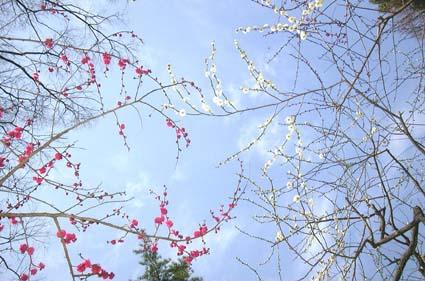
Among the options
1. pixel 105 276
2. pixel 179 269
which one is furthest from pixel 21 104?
Result: pixel 179 269

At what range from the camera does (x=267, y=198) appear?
346cm

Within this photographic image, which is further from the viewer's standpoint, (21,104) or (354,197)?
(21,104)

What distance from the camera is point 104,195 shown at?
13.0 ft

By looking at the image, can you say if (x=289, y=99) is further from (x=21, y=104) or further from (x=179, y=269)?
(x=179, y=269)

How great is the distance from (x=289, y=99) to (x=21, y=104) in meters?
4.71

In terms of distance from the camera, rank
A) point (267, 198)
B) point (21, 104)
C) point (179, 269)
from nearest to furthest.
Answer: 1. point (267, 198)
2. point (21, 104)
3. point (179, 269)

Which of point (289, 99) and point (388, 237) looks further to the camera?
point (289, 99)

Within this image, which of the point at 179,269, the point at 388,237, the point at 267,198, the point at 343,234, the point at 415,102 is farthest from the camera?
the point at 179,269

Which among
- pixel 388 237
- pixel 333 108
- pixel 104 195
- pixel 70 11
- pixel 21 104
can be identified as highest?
pixel 70 11

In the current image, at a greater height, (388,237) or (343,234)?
(343,234)

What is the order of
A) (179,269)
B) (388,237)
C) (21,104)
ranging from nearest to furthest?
(388,237) → (21,104) → (179,269)

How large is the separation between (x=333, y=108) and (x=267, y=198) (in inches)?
36.9

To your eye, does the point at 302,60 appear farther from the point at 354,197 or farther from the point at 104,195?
the point at 104,195

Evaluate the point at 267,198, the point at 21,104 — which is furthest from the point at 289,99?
the point at 21,104
